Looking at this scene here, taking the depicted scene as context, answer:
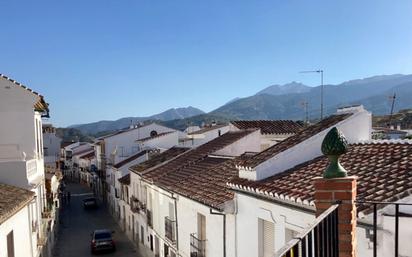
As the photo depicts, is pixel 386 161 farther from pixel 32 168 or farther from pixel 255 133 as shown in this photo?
pixel 32 168

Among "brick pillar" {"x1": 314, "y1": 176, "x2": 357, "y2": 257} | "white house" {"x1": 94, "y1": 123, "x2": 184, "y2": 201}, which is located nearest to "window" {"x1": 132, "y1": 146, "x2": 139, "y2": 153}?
"white house" {"x1": 94, "y1": 123, "x2": 184, "y2": 201}

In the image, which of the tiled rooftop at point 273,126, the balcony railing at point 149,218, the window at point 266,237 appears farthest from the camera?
the tiled rooftop at point 273,126

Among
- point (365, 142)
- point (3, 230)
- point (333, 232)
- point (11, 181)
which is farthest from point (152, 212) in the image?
point (333, 232)

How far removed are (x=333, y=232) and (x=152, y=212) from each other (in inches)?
721

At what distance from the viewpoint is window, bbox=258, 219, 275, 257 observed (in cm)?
963

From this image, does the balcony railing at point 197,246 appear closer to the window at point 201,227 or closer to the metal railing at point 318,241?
the window at point 201,227

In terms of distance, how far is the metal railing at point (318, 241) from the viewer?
102 inches

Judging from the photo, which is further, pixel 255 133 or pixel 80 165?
pixel 80 165

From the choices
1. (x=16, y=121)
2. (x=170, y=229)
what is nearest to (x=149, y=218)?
(x=170, y=229)

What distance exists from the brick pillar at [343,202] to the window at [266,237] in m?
5.70

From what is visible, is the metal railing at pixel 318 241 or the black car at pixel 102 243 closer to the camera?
the metal railing at pixel 318 241

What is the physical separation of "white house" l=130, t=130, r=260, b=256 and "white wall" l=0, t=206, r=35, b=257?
5.30 metres

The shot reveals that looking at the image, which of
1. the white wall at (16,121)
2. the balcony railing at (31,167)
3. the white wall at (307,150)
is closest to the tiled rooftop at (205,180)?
the white wall at (307,150)

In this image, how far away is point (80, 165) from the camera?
220 feet
